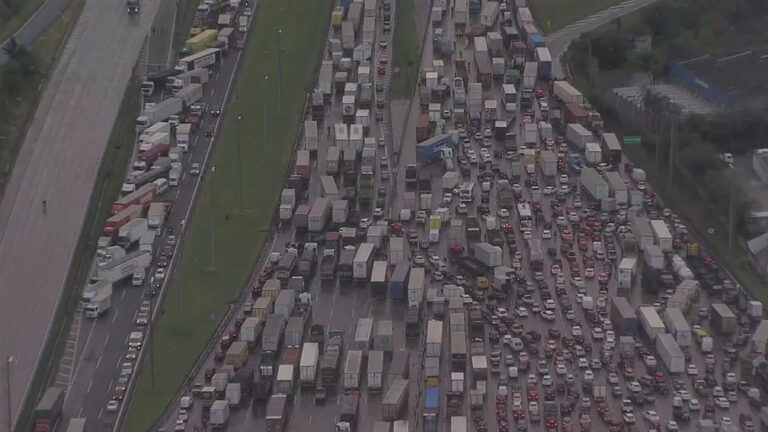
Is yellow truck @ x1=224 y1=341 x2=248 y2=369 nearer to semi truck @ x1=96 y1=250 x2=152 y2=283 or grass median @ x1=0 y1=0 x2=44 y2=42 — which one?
semi truck @ x1=96 y1=250 x2=152 y2=283

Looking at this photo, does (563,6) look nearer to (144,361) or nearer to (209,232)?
(209,232)

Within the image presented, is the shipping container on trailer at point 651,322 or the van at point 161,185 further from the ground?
the van at point 161,185

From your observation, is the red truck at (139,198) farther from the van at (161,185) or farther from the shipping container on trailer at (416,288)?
the shipping container on trailer at (416,288)

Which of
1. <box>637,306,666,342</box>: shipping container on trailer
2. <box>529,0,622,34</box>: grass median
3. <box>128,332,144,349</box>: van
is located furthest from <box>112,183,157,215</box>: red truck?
<box>529,0,622,34</box>: grass median

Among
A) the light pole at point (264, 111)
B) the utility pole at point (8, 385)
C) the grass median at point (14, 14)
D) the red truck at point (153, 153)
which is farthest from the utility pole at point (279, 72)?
the utility pole at point (8, 385)

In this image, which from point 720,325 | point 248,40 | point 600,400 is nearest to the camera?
point 600,400

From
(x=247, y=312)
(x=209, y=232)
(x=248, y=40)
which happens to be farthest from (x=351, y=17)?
(x=247, y=312)

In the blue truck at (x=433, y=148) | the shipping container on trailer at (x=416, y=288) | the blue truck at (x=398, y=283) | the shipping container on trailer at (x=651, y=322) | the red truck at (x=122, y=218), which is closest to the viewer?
the shipping container on trailer at (x=651, y=322)
